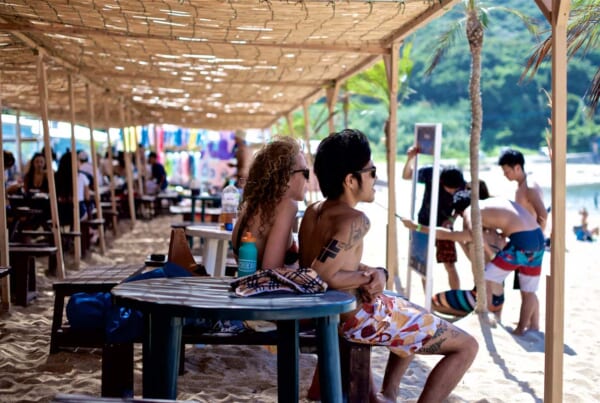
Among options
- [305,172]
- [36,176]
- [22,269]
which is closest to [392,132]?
[22,269]

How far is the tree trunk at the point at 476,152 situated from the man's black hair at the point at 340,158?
3386 mm

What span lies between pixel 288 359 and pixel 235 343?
499 millimetres

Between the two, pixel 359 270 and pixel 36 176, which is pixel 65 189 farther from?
pixel 359 270

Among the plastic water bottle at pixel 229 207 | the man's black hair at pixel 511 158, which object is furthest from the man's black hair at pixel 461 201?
the plastic water bottle at pixel 229 207

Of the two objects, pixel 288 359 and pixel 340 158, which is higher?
pixel 340 158

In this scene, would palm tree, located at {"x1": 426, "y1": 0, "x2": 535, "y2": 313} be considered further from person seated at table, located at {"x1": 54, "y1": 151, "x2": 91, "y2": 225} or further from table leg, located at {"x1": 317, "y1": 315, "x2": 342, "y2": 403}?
person seated at table, located at {"x1": 54, "y1": 151, "x2": 91, "y2": 225}

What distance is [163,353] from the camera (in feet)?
8.75

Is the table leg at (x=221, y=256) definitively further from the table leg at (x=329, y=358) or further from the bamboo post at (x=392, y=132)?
the table leg at (x=329, y=358)

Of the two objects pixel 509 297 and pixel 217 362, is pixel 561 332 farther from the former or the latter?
pixel 509 297

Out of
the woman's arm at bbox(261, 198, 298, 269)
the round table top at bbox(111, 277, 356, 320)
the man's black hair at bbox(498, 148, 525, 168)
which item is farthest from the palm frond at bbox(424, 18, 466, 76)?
the round table top at bbox(111, 277, 356, 320)

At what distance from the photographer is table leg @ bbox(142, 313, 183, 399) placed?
105 inches

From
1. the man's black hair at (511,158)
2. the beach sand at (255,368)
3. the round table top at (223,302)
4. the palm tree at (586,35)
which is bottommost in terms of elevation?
the beach sand at (255,368)

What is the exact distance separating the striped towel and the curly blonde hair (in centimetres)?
56

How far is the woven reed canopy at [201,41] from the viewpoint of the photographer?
5.27 meters
